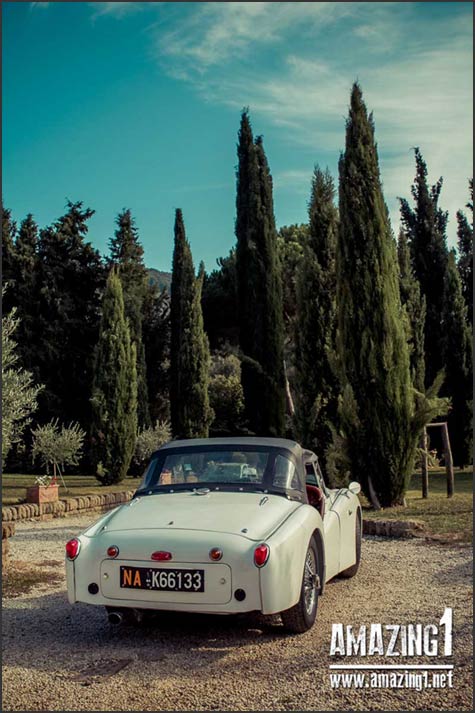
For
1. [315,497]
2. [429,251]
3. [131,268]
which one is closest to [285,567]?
[315,497]

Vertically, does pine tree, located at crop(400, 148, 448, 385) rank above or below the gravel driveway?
above

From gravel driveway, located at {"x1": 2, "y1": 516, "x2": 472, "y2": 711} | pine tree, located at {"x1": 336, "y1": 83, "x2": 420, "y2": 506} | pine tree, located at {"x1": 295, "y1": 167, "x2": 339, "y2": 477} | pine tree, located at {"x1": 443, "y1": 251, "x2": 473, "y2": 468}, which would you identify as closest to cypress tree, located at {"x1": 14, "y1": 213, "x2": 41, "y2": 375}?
pine tree, located at {"x1": 295, "y1": 167, "x2": 339, "y2": 477}

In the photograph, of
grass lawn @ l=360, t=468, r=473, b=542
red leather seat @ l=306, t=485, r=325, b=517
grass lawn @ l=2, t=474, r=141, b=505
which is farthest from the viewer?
grass lawn @ l=2, t=474, r=141, b=505

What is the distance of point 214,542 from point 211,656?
72cm

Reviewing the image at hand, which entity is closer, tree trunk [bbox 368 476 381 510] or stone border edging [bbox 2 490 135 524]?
stone border edging [bbox 2 490 135 524]

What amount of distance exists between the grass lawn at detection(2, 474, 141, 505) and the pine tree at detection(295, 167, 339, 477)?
518 cm

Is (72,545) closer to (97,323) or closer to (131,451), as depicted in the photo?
(131,451)

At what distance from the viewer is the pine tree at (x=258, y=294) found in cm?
2622

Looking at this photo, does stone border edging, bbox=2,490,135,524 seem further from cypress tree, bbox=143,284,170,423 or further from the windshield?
cypress tree, bbox=143,284,170,423

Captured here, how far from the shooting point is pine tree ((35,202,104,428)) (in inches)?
1097

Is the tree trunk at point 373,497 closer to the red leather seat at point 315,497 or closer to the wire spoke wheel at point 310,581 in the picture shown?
the red leather seat at point 315,497

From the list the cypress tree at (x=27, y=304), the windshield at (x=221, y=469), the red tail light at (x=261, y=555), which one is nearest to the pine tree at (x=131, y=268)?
the cypress tree at (x=27, y=304)

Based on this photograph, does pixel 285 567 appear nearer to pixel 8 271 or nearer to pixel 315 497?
pixel 315 497

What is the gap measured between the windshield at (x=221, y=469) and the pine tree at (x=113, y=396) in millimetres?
15422
